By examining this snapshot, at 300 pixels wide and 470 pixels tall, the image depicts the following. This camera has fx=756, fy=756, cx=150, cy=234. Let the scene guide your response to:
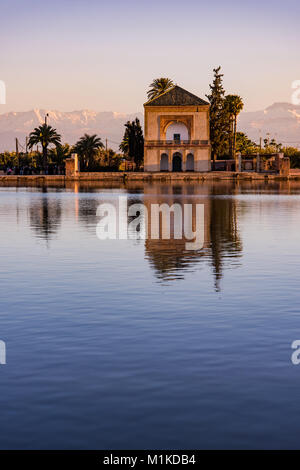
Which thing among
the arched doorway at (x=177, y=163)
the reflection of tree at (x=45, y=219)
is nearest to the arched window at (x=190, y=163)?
the arched doorway at (x=177, y=163)

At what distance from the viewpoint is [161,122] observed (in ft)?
315

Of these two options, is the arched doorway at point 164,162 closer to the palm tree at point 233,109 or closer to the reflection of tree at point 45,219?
the palm tree at point 233,109

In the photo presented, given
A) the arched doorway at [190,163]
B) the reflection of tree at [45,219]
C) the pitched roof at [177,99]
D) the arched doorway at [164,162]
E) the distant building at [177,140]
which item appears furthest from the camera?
the arched doorway at [164,162]

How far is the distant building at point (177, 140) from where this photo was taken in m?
94.2

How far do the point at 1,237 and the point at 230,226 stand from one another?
27.2ft

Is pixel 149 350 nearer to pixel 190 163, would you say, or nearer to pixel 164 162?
pixel 190 163

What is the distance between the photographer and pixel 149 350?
9.12 metres

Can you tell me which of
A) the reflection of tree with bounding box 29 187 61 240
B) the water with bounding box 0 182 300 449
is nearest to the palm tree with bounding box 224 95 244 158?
the reflection of tree with bounding box 29 187 61 240

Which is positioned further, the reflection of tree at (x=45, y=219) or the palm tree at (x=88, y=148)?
the palm tree at (x=88, y=148)

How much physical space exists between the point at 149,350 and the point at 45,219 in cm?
2178

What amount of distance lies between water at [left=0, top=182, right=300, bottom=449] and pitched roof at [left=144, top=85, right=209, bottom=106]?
7766 centimetres

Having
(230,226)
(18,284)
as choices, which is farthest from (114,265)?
(230,226)

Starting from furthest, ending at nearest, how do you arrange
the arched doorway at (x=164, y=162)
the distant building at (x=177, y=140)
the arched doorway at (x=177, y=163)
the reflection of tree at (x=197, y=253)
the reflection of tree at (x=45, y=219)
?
the arched doorway at (x=177, y=163)
the arched doorway at (x=164, y=162)
the distant building at (x=177, y=140)
the reflection of tree at (x=45, y=219)
the reflection of tree at (x=197, y=253)

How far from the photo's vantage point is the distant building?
3711 inches
